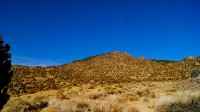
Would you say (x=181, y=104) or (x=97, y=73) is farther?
(x=97, y=73)

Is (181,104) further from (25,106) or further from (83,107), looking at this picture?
(25,106)

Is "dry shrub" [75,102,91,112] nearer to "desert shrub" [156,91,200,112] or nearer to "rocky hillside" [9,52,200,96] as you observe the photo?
"desert shrub" [156,91,200,112]

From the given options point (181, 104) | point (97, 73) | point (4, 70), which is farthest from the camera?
point (97, 73)

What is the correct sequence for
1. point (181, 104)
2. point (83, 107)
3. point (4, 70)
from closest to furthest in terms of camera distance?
point (181, 104), point (83, 107), point (4, 70)

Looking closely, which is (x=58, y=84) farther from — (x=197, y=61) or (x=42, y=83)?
(x=197, y=61)

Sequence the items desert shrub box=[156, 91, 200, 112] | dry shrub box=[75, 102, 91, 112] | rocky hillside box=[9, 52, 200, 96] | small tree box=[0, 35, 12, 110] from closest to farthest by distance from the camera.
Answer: desert shrub box=[156, 91, 200, 112]
dry shrub box=[75, 102, 91, 112]
small tree box=[0, 35, 12, 110]
rocky hillside box=[9, 52, 200, 96]

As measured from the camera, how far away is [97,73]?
72.9 m

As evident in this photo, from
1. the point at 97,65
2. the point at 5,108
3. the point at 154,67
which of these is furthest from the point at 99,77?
the point at 5,108

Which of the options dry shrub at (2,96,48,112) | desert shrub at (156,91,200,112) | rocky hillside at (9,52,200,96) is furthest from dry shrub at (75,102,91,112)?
rocky hillside at (9,52,200,96)

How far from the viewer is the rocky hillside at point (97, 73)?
5260 cm

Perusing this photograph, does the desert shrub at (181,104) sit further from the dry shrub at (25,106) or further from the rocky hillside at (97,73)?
the rocky hillside at (97,73)

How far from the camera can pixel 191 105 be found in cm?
1534

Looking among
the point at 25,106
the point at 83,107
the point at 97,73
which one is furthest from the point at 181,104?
the point at 97,73

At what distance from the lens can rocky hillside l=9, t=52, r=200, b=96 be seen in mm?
52603
